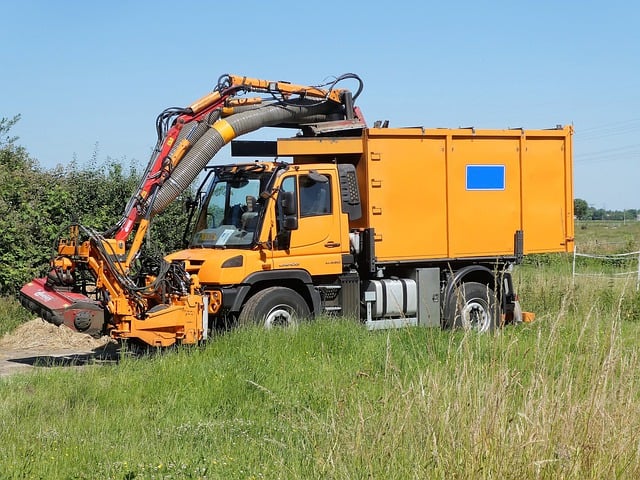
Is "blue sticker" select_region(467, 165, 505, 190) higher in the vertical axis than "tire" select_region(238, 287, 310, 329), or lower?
higher

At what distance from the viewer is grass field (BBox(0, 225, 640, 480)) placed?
16.3 ft

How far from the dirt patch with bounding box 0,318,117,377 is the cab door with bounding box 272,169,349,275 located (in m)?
3.24

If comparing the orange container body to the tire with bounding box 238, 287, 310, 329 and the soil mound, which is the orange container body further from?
the soil mound

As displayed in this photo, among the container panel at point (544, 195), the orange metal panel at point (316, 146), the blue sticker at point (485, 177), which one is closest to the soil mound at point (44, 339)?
the orange metal panel at point (316, 146)

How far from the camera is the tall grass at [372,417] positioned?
16.3 ft

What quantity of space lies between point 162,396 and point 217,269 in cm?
350

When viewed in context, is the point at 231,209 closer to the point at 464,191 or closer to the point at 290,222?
the point at 290,222

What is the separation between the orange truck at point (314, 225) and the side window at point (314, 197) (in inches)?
0.8

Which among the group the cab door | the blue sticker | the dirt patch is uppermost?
the blue sticker

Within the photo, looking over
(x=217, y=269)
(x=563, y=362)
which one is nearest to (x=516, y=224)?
(x=217, y=269)

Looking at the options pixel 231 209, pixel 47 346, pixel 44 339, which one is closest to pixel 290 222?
pixel 231 209

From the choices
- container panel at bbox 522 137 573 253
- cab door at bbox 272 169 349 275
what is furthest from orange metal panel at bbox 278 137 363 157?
container panel at bbox 522 137 573 253

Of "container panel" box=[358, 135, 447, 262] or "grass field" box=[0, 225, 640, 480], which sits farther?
"container panel" box=[358, 135, 447, 262]

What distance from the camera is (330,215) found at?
13.0 m
